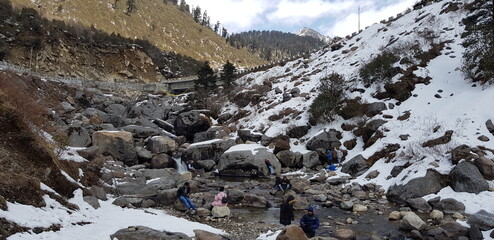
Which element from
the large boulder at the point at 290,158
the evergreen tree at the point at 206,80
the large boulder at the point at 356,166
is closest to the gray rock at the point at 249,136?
the large boulder at the point at 290,158

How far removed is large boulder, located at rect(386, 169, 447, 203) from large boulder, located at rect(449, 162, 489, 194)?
576mm

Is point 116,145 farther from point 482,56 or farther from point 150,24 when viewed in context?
point 150,24

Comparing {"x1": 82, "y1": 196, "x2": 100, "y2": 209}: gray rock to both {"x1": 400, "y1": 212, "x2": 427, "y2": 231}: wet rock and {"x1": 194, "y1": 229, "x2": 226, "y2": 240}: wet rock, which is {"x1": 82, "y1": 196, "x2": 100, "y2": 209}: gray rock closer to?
{"x1": 194, "y1": 229, "x2": 226, "y2": 240}: wet rock

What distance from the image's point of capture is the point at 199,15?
550 ft

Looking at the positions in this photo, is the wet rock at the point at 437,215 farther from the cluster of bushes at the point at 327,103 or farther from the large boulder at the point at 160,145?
the large boulder at the point at 160,145

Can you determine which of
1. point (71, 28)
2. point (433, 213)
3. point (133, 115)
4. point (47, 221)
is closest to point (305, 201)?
point (433, 213)

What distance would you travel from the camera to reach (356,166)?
19.7 metres

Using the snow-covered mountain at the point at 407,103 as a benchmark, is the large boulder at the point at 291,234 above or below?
below

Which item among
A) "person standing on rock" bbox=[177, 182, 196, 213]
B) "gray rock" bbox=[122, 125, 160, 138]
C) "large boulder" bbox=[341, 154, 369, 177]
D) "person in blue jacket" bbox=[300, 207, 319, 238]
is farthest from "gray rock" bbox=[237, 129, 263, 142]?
"person in blue jacket" bbox=[300, 207, 319, 238]

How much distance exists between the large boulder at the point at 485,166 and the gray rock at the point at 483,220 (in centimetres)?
348

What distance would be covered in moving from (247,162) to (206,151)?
16.8 ft

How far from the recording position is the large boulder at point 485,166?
13820 millimetres

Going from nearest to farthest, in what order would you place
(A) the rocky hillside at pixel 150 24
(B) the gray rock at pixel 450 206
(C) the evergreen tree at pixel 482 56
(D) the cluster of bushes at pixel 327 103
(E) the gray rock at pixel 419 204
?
(B) the gray rock at pixel 450 206 → (E) the gray rock at pixel 419 204 → (C) the evergreen tree at pixel 482 56 → (D) the cluster of bushes at pixel 327 103 → (A) the rocky hillside at pixel 150 24

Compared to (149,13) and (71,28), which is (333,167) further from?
(149,13)
